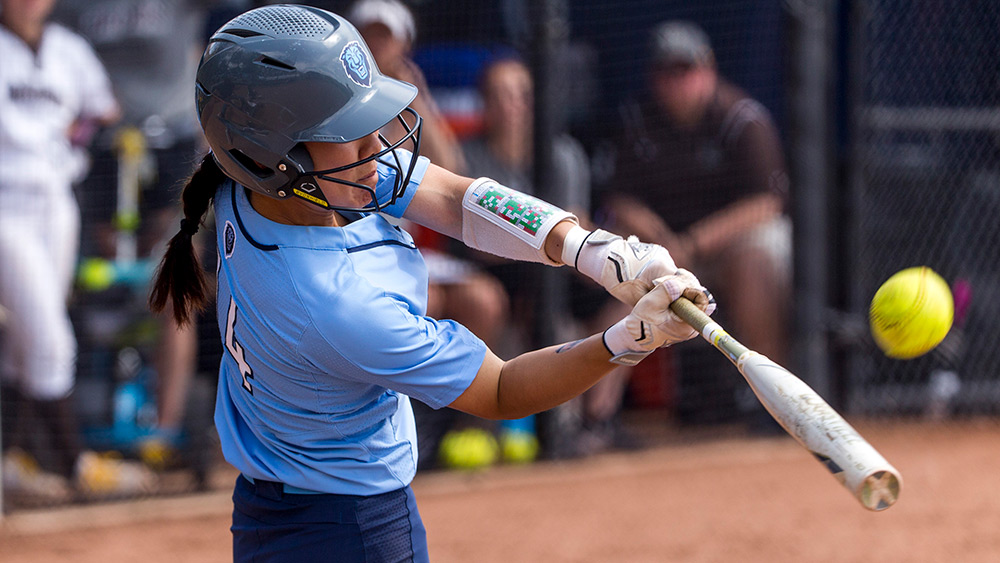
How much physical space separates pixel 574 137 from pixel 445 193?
369cm

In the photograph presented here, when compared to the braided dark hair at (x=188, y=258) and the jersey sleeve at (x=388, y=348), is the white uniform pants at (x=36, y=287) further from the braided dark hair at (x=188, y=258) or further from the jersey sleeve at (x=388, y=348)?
the jersey sleeve at (x=388, y=348)

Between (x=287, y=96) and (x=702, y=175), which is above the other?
(x=287, y=96)

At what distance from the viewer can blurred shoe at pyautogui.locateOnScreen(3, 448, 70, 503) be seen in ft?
15.8

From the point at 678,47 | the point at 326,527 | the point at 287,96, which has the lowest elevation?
the point at 326,527

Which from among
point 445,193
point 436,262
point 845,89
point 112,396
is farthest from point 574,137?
point 445,193

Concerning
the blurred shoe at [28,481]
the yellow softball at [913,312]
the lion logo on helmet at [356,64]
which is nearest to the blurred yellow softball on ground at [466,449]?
the blurred shoe at [28,481]

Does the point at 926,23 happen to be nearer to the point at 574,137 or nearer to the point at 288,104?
the point at 574,137

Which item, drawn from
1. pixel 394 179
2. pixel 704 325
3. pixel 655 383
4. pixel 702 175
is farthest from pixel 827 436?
pixel 655 383

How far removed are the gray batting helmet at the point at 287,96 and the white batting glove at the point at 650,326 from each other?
1.77ft

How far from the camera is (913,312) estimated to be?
8.23 ft

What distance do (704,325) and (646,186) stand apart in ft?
A: 13.5

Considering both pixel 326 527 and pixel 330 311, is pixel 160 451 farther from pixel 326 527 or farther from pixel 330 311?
pixel 330 311

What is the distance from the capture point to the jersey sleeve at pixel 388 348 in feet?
6.03

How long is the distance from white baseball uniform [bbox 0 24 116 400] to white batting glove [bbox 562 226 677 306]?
11.6 ft
